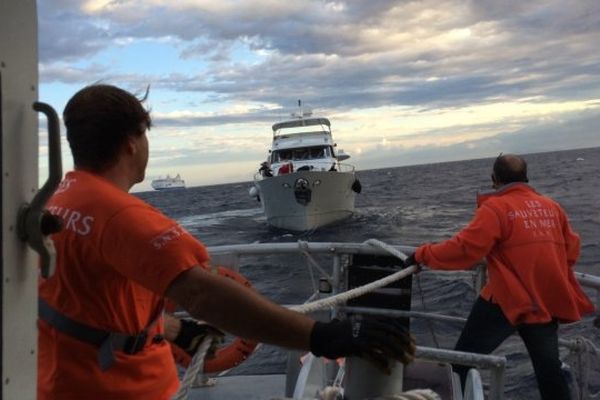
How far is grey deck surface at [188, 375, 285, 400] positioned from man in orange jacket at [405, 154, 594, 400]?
1.47 metres

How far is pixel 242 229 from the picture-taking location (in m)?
31.3

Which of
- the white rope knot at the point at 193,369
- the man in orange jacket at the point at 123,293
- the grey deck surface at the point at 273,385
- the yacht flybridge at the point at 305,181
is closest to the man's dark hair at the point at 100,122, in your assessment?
the man in orange jacket at the point at 123,293

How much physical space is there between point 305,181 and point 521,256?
22.9 metres

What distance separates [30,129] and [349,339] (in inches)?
37.2

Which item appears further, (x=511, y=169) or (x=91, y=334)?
(x=511, y=169)

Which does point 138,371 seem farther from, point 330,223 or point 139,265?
point 330,223

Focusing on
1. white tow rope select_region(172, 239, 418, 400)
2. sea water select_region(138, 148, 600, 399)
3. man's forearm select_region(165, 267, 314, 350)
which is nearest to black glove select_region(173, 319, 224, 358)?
white tow rope select_region(172, 239, 418, 400)

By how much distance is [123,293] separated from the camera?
5.74ft

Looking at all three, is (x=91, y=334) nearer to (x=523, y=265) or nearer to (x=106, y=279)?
(x=106, y=279)

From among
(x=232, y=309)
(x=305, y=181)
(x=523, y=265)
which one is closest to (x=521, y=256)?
(x=523, y=265)

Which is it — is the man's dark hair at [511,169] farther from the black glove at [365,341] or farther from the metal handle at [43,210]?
the metal handle at [43,210]

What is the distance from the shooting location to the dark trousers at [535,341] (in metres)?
3.81

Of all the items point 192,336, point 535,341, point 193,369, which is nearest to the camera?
point 193,369

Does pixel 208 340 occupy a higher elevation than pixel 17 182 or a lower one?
lower
